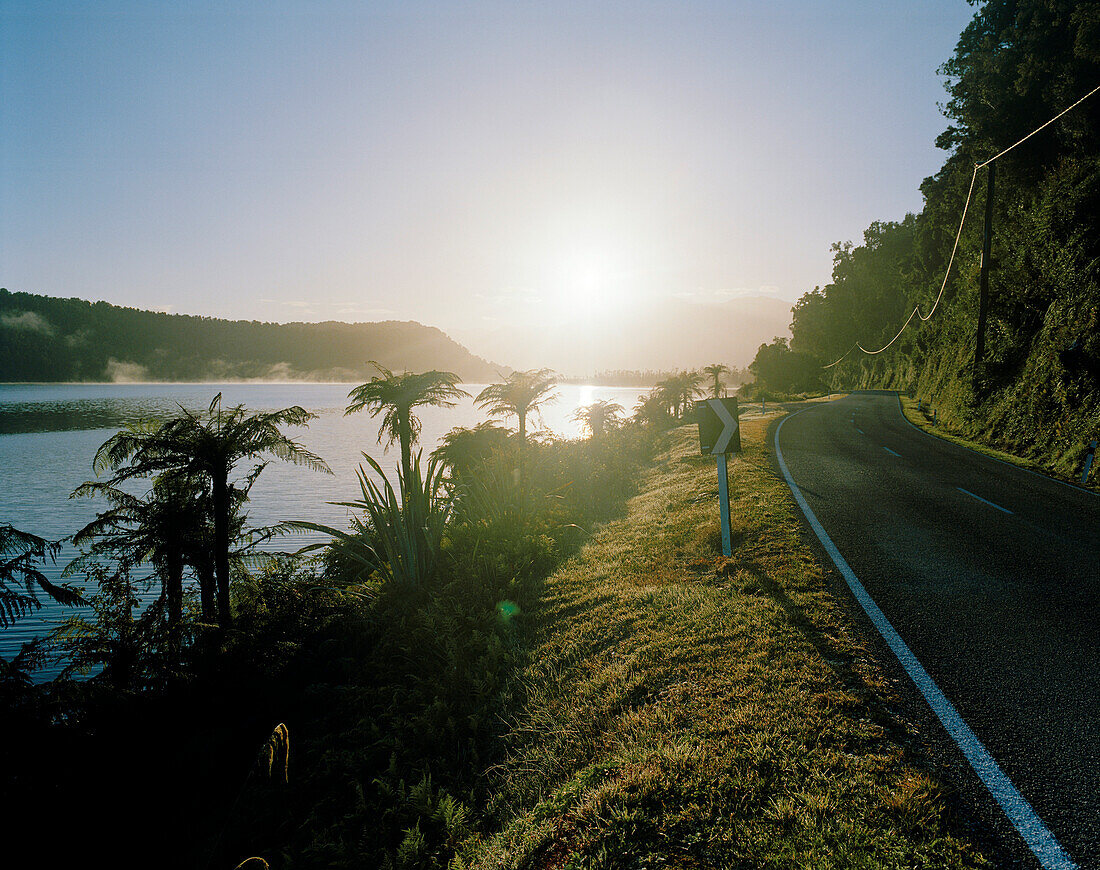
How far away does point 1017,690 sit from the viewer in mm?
3689

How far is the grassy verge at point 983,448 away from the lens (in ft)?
37.4

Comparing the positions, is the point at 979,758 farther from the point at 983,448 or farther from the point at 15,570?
the point at 983,448

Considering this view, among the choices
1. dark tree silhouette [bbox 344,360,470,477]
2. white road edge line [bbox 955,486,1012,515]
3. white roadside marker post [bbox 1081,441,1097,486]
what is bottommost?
white road edge line [bbox 955,486,1012,515]

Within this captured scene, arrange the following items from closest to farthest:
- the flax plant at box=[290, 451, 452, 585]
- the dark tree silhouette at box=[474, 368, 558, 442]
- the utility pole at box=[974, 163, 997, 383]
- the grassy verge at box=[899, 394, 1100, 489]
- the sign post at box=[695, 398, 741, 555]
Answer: the sign post at box=[695, 398, 741, 555], the flax plant at box=[290, 451, 452, 585], the grassy verge at box=[899, 394, 1100, 489], the dark tree silhouette at box=[474, 368, 558, 442], the utility pole at box=[974, 163, 997, 383]

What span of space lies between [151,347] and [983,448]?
170373 millimetres

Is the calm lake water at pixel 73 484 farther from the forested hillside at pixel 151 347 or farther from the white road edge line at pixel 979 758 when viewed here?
the forested hillside at pixel 151 347

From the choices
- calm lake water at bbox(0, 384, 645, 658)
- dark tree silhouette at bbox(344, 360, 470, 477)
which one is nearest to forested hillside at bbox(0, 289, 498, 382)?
calm lake water at bbox(0, 384, 645, 658)

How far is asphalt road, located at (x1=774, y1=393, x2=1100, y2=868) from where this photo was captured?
9.40 ft

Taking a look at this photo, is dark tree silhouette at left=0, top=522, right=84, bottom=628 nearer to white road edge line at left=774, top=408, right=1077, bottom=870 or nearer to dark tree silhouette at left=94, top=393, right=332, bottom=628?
dark tree silhouette at left=94, top=393, right=332, bottom=628

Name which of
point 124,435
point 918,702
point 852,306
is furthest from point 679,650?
point 852,306

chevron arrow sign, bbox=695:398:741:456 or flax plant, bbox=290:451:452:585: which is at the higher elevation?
chevron arrow sign, bbox=695:398:741:456

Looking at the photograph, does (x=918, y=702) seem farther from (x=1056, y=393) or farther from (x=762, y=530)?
(x=1056, y=393)

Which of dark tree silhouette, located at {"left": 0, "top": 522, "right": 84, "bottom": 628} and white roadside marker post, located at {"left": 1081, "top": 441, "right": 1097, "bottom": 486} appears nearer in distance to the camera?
dark tree silhouette, located at {"left": 0, "top": 522, "right": 84, "bottom": 628}

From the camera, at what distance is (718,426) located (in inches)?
264
